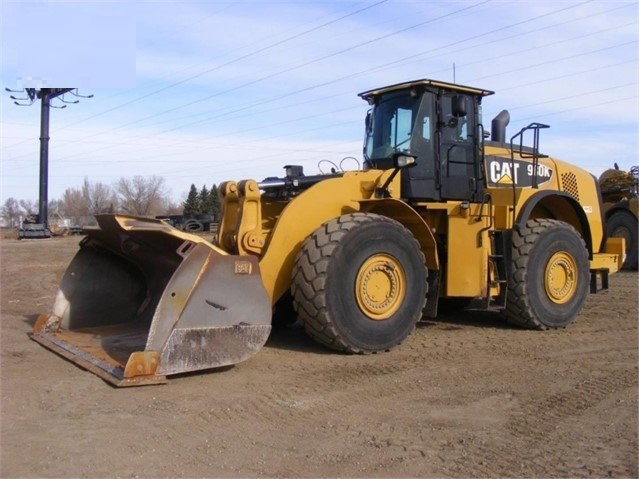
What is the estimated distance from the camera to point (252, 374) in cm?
551

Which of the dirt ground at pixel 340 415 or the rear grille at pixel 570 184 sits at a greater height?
the rear grille at pixel 570 184

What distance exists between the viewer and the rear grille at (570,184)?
8.91 meters

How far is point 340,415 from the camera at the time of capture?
454 cm

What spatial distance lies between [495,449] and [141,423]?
217 cm

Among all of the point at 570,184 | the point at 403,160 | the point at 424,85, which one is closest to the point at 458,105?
the point at 424,85

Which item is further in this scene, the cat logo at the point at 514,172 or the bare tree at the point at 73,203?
the bare tree at the point at 73,203

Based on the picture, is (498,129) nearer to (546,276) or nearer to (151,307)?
(546,276)

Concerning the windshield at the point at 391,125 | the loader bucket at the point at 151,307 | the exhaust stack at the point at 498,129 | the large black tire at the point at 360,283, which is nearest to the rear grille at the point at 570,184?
the exhaust stack at the point at 498,129

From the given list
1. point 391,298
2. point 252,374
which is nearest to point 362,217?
point 391,298

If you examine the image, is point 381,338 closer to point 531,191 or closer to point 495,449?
point 495,449

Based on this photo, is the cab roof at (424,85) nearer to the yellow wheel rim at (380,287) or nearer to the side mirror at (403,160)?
the side mirror at (403,160)

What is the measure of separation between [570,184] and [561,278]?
154cm

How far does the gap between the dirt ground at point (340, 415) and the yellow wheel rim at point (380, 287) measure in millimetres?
445

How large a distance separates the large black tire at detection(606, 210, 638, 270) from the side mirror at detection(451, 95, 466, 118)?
9711 millimetres
